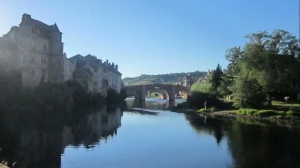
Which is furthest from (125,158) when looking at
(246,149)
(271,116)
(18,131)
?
(271,116)

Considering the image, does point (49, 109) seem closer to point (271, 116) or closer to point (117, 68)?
point (271, 116)

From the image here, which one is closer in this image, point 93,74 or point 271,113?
point 271,113

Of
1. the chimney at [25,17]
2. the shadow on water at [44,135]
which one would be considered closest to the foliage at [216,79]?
the shadow on water at [44,135]

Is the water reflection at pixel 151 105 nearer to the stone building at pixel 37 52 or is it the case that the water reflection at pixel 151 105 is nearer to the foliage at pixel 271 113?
the stone building at pixel 37 52

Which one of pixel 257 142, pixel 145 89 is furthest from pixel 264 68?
pixel 145 89

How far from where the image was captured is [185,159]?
31734 mm

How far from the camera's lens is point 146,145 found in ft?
125

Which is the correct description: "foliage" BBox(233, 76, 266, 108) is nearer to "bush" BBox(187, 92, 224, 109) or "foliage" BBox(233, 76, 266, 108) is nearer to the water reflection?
"bush" BBox(187, 92, 224, 109)

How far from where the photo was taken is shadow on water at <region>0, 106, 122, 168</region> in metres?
29.6

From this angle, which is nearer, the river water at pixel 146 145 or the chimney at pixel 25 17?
the river water at pixel 146 145

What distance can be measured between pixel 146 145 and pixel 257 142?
38.0 ft

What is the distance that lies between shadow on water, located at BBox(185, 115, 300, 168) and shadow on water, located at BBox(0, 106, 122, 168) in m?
13.1

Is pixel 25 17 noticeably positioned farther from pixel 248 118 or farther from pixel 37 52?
pixel 248 118

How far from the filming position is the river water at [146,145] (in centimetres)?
2995
